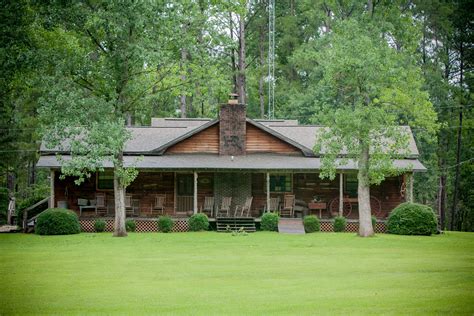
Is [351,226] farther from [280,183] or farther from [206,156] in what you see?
[206,156]

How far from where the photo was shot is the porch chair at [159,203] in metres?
37.4

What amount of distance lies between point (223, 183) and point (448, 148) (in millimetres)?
18969

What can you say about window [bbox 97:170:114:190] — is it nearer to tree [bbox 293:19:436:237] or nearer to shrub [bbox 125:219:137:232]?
shrub [bbox 125:219:137:232]

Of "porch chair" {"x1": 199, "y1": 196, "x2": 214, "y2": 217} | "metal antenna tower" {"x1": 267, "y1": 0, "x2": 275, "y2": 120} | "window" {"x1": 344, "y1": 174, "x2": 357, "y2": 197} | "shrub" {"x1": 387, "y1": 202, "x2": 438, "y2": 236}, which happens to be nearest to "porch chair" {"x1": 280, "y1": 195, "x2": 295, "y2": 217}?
"window" {"x1": 344, "y1": 174, "x2": 357, "y2": 197}

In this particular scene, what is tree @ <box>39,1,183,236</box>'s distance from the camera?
98.6 ft

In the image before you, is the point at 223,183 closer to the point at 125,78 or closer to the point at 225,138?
the point at 225,138

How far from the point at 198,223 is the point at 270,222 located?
3254 millimetres

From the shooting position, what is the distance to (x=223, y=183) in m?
38.1

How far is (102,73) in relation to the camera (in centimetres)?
3161

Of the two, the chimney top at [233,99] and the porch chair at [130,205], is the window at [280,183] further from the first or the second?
the porch chair at [130,205]

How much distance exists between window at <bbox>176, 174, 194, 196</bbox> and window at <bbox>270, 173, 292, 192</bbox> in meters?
4.03

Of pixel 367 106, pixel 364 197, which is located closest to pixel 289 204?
pixel 364 197

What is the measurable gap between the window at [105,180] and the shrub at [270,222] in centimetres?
796

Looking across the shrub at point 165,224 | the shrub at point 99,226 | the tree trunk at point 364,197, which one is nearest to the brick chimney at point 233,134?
the shrub at point 165,224
